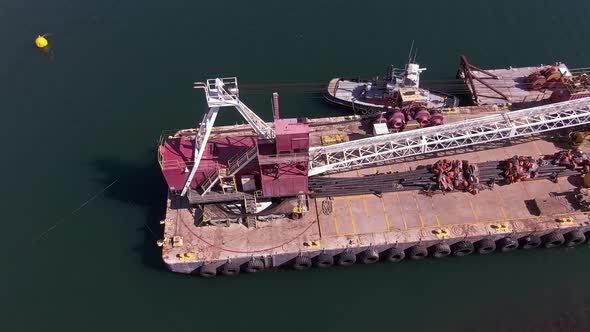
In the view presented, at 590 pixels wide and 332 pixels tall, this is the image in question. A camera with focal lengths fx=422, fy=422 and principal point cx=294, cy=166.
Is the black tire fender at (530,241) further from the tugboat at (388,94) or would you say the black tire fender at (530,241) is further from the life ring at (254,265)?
the life ring at (254,265)

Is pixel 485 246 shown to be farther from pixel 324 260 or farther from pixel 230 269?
pixel 230 269

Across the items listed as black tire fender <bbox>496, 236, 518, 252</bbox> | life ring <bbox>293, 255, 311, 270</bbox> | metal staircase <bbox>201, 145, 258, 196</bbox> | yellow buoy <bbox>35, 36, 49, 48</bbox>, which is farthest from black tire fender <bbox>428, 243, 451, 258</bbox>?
yellow buoy <bbox>35, 36, 49, 48</bbox>

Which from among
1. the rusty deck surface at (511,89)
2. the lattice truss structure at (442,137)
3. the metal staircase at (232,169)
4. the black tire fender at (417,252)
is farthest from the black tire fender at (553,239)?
the metal staircase at (232,169)

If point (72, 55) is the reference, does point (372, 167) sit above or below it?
below

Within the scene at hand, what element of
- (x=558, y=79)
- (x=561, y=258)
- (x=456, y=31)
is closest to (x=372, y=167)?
(x=561, y=258)

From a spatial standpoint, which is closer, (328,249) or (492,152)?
(328,249)

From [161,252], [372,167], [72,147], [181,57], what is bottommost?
[161,252]

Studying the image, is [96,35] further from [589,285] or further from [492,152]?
[589,285]
